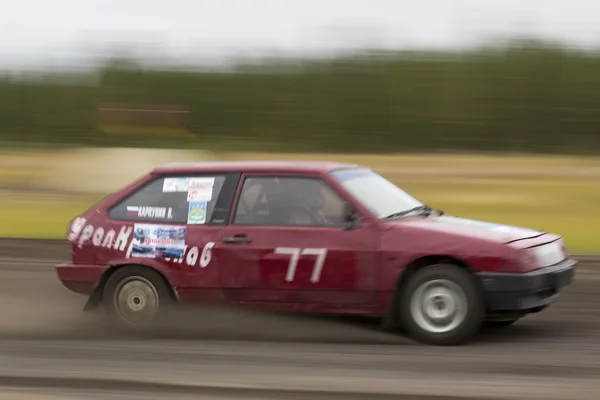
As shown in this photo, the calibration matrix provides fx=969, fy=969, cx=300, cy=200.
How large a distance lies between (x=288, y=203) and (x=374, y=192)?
0.72 metres

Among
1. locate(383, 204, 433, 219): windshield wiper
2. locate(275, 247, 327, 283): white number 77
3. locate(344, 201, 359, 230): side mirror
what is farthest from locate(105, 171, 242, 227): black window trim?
locate(383, 204, 433, 219): windshield wiper

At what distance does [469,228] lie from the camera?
7.41m

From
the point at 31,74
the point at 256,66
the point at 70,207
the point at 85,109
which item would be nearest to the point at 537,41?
the point at 256,66

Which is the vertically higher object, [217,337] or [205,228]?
[205,228]

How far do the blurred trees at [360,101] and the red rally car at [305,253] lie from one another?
1409 inches

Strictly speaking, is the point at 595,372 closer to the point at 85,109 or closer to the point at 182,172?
the point at 182,172

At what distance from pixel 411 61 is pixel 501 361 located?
4850 cm

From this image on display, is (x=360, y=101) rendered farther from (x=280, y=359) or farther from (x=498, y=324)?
(x=280, y=359)

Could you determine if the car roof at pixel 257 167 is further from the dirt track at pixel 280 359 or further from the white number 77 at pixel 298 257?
the dirt track at pixel 280 359

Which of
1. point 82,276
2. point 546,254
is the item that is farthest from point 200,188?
point 546,254

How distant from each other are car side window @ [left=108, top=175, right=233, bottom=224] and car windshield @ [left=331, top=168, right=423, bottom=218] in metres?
1.02

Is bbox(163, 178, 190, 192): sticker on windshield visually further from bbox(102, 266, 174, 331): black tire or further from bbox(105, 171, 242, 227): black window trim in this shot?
bbox(102, 266, 174, 331): black tire

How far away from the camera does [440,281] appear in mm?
7133

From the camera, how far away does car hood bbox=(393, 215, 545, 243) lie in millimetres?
7219
